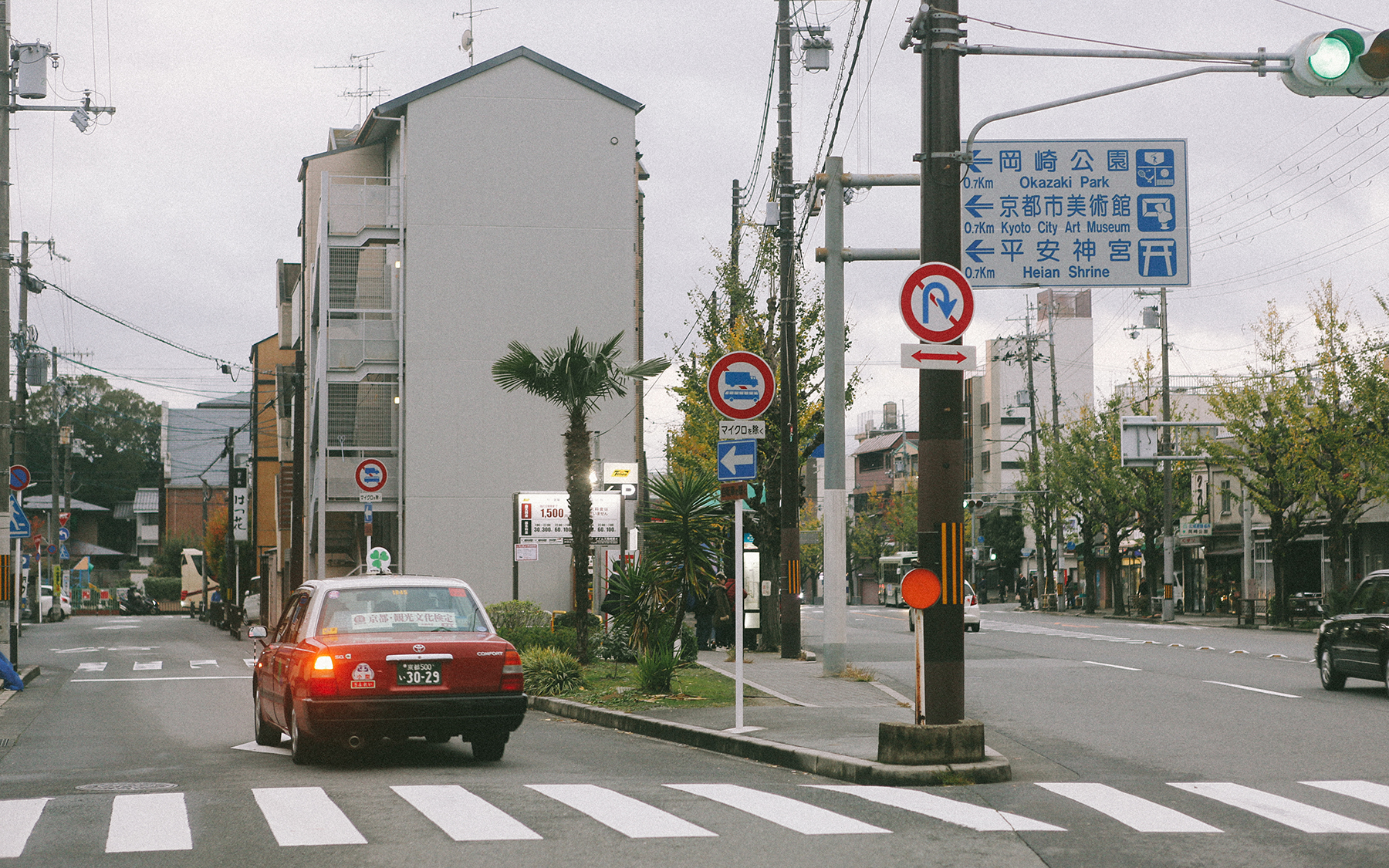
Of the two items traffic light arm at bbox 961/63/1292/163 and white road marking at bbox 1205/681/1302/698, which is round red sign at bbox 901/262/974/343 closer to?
traffic light arm at bbox 961/63/1292/163

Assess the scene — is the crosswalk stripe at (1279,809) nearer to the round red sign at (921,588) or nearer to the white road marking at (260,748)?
the round red sign at (921,588)

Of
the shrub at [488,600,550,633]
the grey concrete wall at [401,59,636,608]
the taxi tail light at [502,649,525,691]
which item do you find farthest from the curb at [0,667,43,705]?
the taxi tail light at [502,649,525,691]

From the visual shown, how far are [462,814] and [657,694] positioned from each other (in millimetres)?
8074

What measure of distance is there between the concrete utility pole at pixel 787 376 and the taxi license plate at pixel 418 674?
40.7 feet

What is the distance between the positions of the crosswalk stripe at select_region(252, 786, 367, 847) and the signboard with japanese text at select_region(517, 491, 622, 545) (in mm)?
16946

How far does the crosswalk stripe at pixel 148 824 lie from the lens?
7387mm

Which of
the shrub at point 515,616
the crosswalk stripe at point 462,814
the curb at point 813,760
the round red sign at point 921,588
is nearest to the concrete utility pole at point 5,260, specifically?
the shrub at point 515,616

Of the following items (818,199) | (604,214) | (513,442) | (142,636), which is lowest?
(142,636)

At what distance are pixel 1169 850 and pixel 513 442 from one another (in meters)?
30.2

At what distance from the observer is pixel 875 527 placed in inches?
3858

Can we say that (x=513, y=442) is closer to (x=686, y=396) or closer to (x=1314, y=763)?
(x=686, y=396)

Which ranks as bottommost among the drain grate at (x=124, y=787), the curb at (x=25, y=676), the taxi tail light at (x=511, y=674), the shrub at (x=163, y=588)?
the shrub at (x=163, y=588)

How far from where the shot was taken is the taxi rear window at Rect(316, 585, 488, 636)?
444 inches

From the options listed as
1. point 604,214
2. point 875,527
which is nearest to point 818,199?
point 604,214
